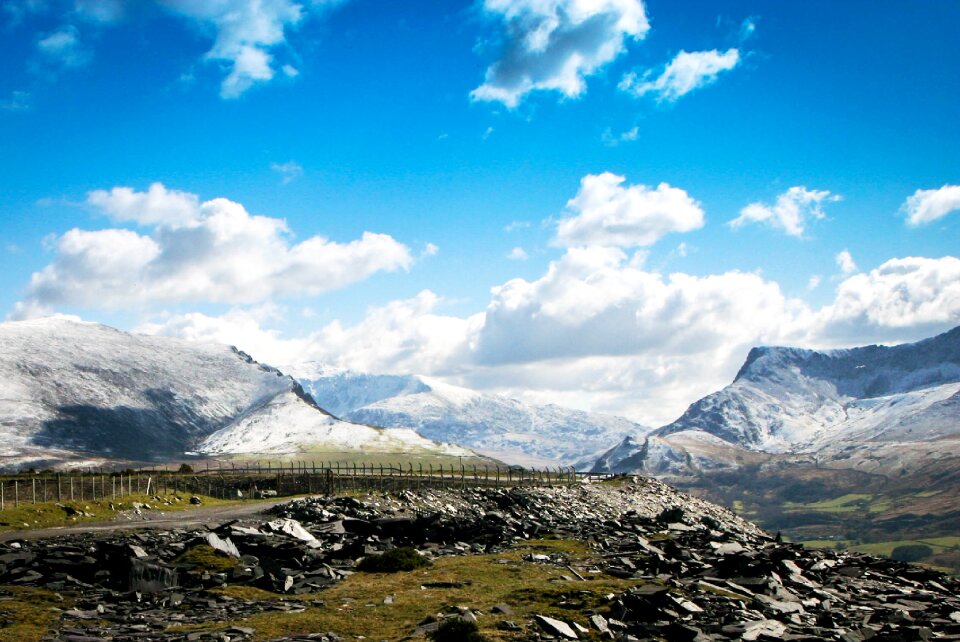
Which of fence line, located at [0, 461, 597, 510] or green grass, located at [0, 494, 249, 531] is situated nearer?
green grass, located at [0, 494, 249, 531]

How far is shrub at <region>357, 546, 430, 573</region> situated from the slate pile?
41.4 inches

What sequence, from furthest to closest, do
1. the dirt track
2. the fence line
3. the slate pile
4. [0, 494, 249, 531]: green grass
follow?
1. the fence line
2. [0, 494, 249, 531]: green grass
3. the dirt track
4. the slate pile

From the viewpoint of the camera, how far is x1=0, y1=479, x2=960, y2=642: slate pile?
27984 millimetres

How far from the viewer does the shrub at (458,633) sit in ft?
82.4

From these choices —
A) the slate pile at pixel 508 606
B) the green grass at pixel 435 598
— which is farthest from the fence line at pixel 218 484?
the green grass at pixel 435 598

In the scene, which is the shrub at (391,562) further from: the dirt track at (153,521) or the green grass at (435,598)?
the dirt track at (153,521)

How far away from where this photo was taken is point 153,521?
61719 mm

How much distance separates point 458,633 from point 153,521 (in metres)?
44.1

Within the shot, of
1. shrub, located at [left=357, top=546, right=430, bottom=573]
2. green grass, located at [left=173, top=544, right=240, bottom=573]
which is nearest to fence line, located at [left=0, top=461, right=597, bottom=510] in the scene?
shrub, located at [left=357, top=546, right=430, bottom=573]

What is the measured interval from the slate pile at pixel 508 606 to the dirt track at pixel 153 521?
5.48 m

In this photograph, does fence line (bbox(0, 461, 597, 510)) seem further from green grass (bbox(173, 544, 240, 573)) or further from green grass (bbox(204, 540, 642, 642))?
green grass (bbox(204, 540, 642, 642))

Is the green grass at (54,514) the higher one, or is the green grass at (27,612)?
the green grass at (54,514)

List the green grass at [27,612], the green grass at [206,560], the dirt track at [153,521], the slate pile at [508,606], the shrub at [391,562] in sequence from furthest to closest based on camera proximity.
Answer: the dirt track at [153,521]
the shrub at [391,562]
the green grass at [206,560]
the slate pile at [508,606]
the green grass at [27,612]

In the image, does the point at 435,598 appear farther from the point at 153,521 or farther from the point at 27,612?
the point at 153,521
